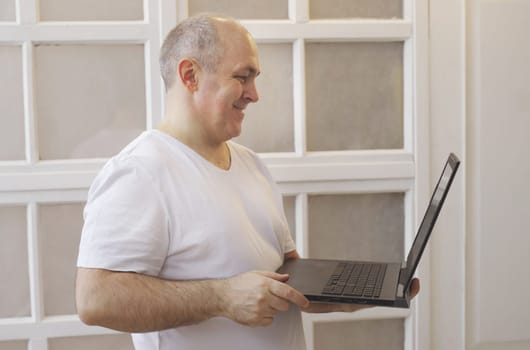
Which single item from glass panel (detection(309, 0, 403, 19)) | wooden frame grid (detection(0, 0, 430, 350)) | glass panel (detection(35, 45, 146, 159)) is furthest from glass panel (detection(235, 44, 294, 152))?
glass panel (detection(35, 45, 146, 159))

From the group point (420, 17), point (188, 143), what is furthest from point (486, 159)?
point (188, 143)

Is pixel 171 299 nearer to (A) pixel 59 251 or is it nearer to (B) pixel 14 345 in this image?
(A) pixel 59 251

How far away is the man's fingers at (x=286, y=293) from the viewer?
3.56 feet

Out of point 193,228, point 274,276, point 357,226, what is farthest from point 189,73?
point 357,226

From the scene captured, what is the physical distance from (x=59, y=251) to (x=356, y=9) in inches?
41.5

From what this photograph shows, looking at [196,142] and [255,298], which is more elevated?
[196,142]

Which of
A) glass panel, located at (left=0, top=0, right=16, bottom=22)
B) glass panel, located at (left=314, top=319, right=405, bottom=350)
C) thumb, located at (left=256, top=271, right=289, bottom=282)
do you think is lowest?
glass panel, located at (left=314, top=319, right=405, bottom=350)

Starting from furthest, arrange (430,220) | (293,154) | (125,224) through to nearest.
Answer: (293,154) → (430,220) → (125,224)

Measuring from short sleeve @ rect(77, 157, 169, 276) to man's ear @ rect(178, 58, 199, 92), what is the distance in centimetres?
20

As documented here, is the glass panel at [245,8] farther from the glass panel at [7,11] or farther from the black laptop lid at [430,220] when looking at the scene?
the black laptop lid at [430,220]

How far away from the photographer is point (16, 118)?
5.38 feet

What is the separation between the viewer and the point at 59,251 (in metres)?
1.68

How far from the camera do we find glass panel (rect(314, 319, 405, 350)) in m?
1.79

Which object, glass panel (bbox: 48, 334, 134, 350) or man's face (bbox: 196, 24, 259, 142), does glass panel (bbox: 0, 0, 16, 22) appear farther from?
glass panel (bbox: 48, 334, 134, 350)
